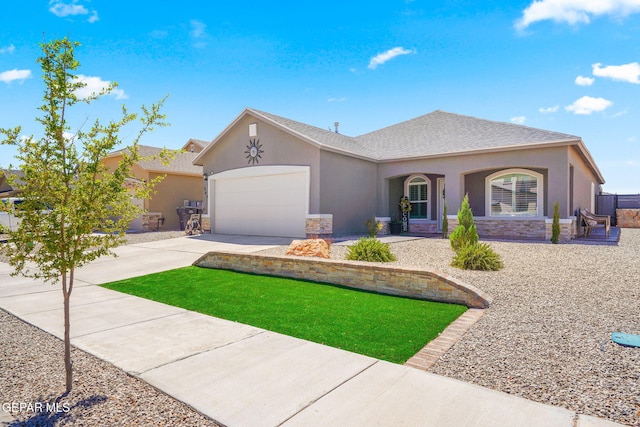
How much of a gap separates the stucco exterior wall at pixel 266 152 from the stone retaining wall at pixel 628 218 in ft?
71.9

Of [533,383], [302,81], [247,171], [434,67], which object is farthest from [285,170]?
[533,383]

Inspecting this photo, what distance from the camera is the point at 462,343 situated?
4.24 m

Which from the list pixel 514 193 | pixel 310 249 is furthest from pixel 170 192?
pixel 514 193

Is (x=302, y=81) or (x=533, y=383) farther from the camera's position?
(x=302, y=81)

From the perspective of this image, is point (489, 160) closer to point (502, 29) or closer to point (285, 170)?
point (502, 29)

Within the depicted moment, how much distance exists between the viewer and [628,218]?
2359 centimetres

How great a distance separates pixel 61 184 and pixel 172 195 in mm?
18324

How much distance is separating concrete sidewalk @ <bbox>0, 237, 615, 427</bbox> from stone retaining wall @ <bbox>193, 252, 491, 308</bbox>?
8.55 ft

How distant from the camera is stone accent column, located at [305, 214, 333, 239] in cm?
1395

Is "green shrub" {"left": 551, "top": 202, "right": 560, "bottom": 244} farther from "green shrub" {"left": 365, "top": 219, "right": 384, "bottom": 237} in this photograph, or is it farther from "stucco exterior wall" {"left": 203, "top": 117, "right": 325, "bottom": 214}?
"stucco exterior wall" {"left": 203, "top": 117, "right": 325, "bottom": 214}

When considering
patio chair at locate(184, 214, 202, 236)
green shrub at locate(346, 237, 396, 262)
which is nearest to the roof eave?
patio chair at locate(184, 214, 202, 236)

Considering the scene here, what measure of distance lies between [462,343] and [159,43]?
A: 12706mm

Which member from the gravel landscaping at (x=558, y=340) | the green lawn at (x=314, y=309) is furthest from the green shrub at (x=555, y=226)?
the green lawn at (x=314, y=309)

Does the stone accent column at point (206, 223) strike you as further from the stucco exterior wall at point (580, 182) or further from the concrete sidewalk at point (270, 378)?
the stucco exterior wall at point (580, 182)
